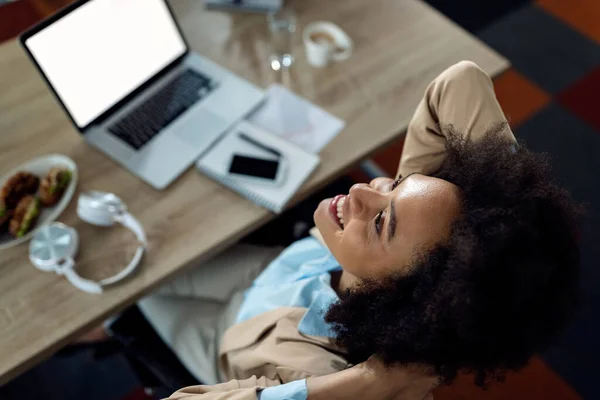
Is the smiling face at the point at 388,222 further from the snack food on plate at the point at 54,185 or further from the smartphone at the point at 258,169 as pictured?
the snack food on plate at the point at 54,185

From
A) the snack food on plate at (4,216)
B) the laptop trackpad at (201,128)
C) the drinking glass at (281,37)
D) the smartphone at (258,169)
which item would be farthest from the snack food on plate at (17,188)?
the drinking glass at (281,37)

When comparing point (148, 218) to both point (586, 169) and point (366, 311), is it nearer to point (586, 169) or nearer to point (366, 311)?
point (366, 311)

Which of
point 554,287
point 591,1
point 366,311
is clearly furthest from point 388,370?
point 591,1

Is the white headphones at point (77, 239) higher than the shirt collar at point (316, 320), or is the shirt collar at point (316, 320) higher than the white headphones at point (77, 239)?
the white headphones at point (77, 239)

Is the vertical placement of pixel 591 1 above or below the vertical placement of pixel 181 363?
below

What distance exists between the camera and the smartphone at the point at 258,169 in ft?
3.64

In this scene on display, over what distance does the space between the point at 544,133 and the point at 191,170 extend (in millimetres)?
1570

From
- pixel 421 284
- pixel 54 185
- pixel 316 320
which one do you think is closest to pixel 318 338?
pixel 316 320

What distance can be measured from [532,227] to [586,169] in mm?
1538

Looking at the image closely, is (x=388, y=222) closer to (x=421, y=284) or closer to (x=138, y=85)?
(x=421, y=284)

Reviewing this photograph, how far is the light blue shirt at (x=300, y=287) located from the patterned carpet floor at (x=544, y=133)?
406 mm

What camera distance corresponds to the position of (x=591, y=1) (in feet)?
7.88

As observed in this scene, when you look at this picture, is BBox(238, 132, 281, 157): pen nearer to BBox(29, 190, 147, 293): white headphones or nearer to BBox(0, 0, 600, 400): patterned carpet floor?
BBox(29, 190, 147, 293): white headphones

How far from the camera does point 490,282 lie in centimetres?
67
